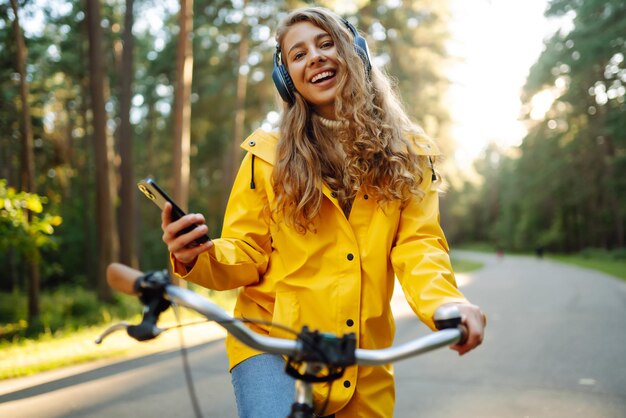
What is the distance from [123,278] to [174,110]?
13617 mm

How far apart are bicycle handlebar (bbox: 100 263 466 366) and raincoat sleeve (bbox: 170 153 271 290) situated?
655 mm

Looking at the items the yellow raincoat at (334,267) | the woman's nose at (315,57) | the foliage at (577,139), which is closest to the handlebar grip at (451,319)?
the yellow raincoat at (334,267)

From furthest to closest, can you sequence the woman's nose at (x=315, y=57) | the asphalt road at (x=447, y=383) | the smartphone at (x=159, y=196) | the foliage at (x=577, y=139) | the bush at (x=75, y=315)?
the foliage at (x=577, y=139) → the bush at (x=75, y=315) → the asphalt road at (x=447, y=383) → the woman's nose at (x=315, y=57) → the smartphone at (x=159, y=196)

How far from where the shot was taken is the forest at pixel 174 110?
14453 mm

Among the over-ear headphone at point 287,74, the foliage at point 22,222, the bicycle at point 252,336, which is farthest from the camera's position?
the foliage at point 22,222

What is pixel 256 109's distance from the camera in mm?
25078

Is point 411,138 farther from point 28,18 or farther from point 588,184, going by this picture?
point 588,184

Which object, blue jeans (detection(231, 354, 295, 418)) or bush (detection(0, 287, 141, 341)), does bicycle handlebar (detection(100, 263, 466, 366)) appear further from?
bush (detection(0, 287, 141, 341))

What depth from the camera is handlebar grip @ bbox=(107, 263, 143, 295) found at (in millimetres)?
1527

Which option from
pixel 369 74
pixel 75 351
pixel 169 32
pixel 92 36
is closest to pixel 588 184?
pixel 169 32

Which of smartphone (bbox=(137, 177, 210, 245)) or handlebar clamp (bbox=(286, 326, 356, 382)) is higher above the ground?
smartphone (bbox=(137, 177, 210, 245))

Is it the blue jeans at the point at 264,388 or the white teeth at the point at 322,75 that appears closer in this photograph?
the blue jeans at the point at 264,388

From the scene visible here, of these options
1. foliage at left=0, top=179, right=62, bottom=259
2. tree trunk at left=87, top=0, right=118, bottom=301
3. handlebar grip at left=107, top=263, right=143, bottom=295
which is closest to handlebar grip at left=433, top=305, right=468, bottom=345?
handlebar grip at left=107, top=263, right=143, bottom=295

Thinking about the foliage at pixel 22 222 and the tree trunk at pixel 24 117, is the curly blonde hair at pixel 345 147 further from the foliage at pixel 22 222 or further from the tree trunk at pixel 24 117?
the tree trunk at pixel 24 117
